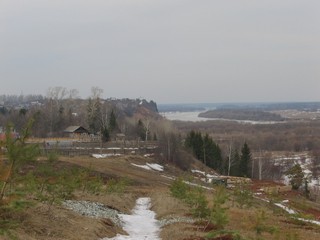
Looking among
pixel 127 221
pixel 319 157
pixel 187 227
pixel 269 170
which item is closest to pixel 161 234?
pixel 187 227

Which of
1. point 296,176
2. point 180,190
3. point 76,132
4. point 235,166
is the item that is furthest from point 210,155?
point 180,190

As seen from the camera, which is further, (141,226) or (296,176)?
(296,176)

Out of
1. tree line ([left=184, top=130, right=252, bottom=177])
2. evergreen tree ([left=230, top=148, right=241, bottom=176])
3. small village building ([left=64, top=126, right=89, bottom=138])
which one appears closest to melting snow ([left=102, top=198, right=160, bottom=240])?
small village building ([left=64, top=126, right=89, bottom=138])

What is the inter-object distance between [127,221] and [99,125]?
61.1 m

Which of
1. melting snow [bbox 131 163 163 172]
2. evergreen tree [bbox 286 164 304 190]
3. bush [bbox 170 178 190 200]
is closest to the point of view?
bush [bbox 170 178 190 200]

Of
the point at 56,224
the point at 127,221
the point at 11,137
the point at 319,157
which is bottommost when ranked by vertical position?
the point at 319,157

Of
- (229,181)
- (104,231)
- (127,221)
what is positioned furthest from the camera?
(229,181)

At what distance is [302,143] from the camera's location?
420ft

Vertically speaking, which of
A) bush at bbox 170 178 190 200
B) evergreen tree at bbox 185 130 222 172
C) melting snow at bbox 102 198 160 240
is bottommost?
evergreen tree at bbox 185 130 222 172

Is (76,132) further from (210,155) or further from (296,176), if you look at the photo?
(296,176)

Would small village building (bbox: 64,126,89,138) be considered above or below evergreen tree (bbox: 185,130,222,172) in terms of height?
above

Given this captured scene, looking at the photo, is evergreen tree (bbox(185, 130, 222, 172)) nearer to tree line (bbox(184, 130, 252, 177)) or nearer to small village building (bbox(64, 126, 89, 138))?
tree line (bbox(184, 130, 252, 177))

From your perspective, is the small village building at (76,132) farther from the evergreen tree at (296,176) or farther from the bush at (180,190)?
the bush at (180,190)

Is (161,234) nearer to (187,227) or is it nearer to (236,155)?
(187,227)
